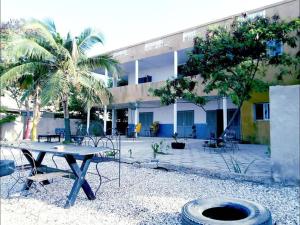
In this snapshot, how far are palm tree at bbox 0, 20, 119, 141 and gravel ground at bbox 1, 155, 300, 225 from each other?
6319 millimetres

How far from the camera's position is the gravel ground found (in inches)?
129

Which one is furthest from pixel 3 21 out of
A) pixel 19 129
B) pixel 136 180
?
pixel 136 180

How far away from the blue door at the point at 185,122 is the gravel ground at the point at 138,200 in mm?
12448

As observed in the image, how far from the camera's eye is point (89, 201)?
402cm

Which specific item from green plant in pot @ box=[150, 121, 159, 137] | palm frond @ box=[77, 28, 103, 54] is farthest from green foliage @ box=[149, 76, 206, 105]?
green plant in pot @ box=[150, 121, 159, 137]

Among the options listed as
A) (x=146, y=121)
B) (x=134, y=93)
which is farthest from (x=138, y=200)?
(x=146, y=121)

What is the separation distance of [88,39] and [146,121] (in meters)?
10.3

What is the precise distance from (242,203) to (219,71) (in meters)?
7.87

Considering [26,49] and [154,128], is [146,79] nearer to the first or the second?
[154,128]

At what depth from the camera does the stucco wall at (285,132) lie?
457 centimetres

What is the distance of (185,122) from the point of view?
18422 millimetres

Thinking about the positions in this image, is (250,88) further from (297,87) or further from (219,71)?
(297,87)

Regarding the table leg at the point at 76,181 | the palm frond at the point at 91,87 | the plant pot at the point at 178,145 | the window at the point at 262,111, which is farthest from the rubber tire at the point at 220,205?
the window at the point at 262,111

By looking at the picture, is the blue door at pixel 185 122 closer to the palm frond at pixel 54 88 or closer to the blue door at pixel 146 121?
the blue door at pixel 146 121
